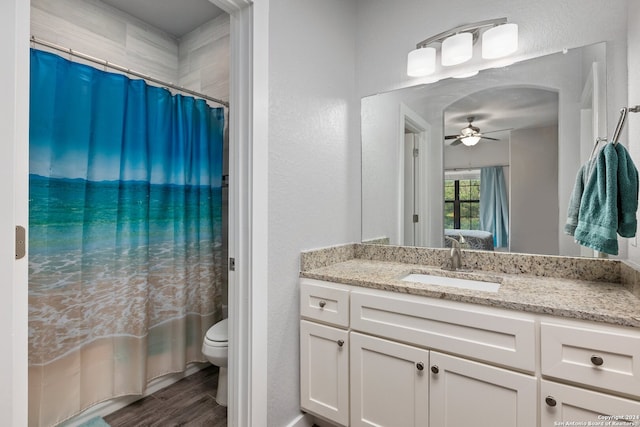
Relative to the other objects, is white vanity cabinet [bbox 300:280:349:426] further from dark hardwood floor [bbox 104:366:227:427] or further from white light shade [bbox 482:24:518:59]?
white light shade [bbox 482:24:518:59]

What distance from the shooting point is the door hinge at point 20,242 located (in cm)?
79

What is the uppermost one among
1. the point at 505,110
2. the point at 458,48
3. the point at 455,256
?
the point at 458,48

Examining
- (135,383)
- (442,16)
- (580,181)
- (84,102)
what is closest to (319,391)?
(135,383)

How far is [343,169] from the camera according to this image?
6.40ft

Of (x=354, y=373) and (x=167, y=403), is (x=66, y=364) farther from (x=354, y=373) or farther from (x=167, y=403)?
(x=354, y=373)

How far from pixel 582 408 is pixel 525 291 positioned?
386mm

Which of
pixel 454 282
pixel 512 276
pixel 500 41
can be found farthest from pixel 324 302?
pixel 500 41

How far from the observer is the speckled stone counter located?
1.02 m

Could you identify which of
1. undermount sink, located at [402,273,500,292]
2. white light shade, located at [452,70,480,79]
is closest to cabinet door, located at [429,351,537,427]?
undermount sink, located at [402,273,500,292]

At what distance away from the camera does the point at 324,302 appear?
58.9 inches

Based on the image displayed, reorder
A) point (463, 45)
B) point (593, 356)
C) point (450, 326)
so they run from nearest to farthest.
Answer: point (593, 356) < point (450, 326) < point (463, 45)

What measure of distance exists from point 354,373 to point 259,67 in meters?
1.44

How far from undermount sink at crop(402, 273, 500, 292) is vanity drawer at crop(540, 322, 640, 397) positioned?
15.4 inches

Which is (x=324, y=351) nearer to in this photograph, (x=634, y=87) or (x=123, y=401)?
(x=123, y=401)
